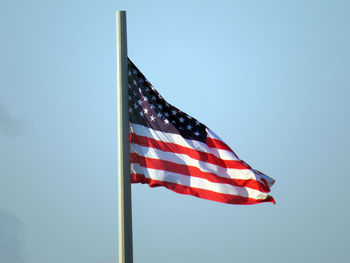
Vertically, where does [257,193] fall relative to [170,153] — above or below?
below

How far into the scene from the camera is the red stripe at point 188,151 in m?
→ 14.2

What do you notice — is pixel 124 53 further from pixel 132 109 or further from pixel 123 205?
pixel 123 205

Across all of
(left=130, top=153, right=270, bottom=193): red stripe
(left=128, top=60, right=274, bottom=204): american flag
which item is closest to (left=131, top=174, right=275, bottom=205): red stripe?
(left=128, top=60, right=274, bottom=204): american flag

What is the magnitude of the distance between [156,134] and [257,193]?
10.7 feet

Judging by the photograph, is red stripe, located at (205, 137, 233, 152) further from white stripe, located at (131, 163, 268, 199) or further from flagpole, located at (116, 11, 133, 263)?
flagpole, located at (116, 11, 133, 263)

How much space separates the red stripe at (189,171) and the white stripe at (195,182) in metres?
0.09

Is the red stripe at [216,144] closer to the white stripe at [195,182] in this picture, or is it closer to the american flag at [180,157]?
the american flag at [180,157]

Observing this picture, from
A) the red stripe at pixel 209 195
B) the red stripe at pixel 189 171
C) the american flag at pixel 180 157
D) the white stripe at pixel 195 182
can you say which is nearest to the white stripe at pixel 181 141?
the american flag at pixel 180 157

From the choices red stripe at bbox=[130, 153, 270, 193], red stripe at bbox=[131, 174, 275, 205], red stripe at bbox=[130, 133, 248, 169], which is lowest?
red stripe at bbox=[131, 174, 275, 205]

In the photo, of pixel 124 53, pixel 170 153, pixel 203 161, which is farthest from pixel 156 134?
pixel 124 53

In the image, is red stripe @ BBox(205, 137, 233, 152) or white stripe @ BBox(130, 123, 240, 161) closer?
white stripe @ BBox(130, 123, 240, 161)

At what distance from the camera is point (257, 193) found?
14.0 metres

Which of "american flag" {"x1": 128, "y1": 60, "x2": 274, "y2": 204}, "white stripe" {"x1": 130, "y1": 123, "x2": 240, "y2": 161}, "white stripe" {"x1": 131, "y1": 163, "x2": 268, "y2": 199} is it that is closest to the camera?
"white stripe" {"x1": 131, "y1": 163, "x2": 268, "y2": 199}

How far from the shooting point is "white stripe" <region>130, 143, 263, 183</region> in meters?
14.1
